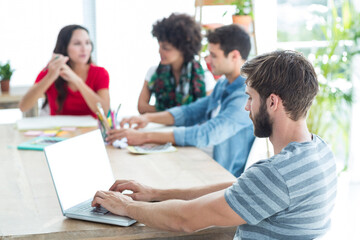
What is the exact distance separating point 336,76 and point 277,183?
2739 mm

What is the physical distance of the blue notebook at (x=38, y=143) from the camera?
2248 millimetres

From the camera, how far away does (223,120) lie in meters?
2.32

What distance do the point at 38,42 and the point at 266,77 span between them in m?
3.61

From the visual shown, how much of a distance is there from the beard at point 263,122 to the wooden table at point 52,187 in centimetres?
31

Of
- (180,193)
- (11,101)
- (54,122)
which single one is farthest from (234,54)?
(11,101)

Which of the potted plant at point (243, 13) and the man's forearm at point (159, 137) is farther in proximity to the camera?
the potted plant at point (243, 13)

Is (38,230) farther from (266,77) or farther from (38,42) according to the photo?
(38,42)

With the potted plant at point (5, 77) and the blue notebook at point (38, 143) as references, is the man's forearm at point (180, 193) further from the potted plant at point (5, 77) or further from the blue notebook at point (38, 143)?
the potted plant at point (5, 77)

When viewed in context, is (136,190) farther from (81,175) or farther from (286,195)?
(286,195)

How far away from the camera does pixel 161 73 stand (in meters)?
3.20

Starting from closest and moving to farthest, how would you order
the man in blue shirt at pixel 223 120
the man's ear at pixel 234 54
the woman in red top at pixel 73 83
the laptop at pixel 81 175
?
the laptop at pixel 81 175
the man in blue shirt at pixel 223 120
the man's ear at pixel 234 54
the woman in red top at pixel 73 83

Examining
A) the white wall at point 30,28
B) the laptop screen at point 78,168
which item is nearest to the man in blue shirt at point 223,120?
the laptop screen at point 78,168

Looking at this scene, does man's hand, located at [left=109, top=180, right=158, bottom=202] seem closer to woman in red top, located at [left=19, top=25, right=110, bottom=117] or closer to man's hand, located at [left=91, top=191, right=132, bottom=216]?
man's hand, located at [left=91, top=191, right=132, bottom=216]

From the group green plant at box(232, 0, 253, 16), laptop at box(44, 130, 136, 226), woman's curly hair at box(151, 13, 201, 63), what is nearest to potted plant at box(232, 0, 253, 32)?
green plant at box(232, 0, 253, 16)
